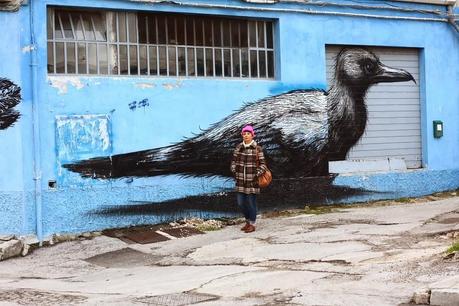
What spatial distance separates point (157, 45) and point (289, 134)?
314cm

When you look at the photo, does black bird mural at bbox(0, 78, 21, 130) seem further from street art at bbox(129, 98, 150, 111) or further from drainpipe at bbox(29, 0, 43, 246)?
street art at bbox(129, 98, 150, 111)

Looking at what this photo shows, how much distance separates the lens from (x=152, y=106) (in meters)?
11.7

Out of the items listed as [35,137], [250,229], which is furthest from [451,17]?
[35,137]

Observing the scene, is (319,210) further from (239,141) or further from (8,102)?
(8,102)

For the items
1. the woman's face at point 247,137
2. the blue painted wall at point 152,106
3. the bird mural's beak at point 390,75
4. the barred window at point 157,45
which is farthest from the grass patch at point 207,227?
the bird mural's beak at point 390,75

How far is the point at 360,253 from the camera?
8.60 m

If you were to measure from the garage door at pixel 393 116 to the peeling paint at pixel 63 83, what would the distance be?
5292mm

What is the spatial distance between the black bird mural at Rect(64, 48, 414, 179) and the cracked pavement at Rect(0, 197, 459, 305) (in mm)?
1288

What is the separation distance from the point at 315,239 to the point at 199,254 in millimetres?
1767

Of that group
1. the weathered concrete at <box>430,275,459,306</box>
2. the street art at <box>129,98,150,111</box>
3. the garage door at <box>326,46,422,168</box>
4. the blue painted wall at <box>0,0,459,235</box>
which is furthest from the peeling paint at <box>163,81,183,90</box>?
the weathered concrete at <box>430,275,459,306</box>

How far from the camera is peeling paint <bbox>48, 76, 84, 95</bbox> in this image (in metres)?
10.9

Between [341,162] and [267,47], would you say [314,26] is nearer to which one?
[267,47]

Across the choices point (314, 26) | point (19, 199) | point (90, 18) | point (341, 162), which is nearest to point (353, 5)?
point (314, 26)

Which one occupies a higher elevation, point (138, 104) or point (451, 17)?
point (451, 17)
